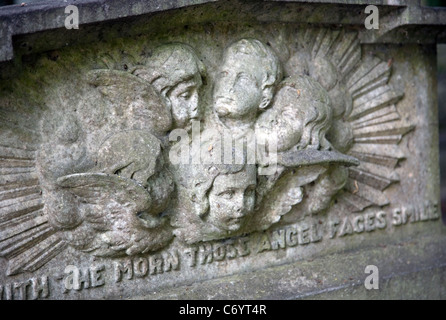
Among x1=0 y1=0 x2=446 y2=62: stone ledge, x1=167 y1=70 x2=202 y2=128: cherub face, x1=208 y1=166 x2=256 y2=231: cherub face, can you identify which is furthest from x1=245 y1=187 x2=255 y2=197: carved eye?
x1=0 y1=0 x2=446 y2=62: stone ledge

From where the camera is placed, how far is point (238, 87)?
2.30m

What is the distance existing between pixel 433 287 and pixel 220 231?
A: 122cm

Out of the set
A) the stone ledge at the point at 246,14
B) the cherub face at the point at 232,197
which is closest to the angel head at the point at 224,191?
the cherub face at the point at 232,197

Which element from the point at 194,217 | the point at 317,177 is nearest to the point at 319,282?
the point at 317,177

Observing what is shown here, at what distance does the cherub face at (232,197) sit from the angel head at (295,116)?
0.21 meters

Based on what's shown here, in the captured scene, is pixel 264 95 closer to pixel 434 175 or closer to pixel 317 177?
pixel 317 177

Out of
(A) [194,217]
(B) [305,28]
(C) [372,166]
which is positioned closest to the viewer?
(A) [194,217]

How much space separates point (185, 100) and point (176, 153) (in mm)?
226

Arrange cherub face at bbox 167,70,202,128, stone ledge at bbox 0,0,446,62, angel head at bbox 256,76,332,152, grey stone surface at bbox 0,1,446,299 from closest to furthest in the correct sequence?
1. stone ledge at bbox 0,0,446,62
2. grey stone surface at bbox 0,1,446,299
3. cherub face at bbox 167,70,202,128
4. angel head at bbox 256,76,332,152

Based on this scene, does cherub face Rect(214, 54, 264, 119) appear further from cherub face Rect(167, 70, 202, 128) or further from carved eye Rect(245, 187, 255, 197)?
carved eye Rect(245, 187, 255, 197)

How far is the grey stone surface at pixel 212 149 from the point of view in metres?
2.12

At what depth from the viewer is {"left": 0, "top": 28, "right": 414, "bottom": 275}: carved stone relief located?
2129mm

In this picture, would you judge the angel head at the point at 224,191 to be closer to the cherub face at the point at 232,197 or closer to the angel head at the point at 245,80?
the cherub face at the point at 232,197

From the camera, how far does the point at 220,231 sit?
7.85ft
